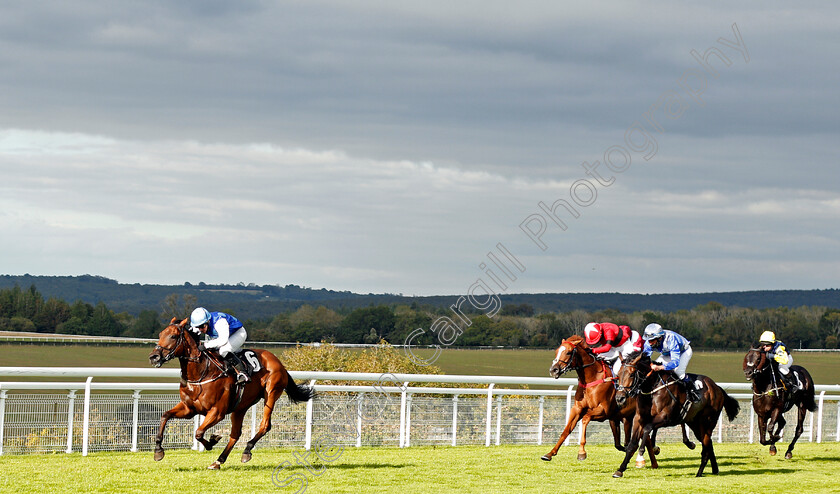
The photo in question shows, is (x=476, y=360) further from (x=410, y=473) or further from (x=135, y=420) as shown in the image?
(x=410, y=473)

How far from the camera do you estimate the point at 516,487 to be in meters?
7.93

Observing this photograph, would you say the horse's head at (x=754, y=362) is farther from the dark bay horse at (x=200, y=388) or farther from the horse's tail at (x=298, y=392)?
the dark bay horse at (x=200, y=388)

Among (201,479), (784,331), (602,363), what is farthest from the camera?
(784,331)

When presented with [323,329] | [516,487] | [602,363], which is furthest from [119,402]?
[323,329]

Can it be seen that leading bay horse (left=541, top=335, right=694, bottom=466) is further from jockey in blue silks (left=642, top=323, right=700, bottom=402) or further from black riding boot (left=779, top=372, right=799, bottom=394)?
black riding boot (left=779, top=372, right=799, bottom=394)

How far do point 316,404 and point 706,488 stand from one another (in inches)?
171

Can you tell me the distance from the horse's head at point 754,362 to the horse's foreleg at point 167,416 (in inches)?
262

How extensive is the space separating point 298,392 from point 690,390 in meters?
3.89

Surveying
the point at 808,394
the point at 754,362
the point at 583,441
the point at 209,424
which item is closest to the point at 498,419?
the point at 583,441

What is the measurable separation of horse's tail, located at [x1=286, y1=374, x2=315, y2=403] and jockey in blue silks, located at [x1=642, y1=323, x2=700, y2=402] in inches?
132

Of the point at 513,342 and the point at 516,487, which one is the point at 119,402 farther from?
the point at 513,342

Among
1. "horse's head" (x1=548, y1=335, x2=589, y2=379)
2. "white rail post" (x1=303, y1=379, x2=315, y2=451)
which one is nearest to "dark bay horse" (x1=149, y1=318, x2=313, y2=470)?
"white rail post" (x1=303, y1=379, x2=315, y2=451)

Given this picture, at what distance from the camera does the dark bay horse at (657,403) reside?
29.7 ft

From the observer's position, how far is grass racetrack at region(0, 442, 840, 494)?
7426 millimetres
